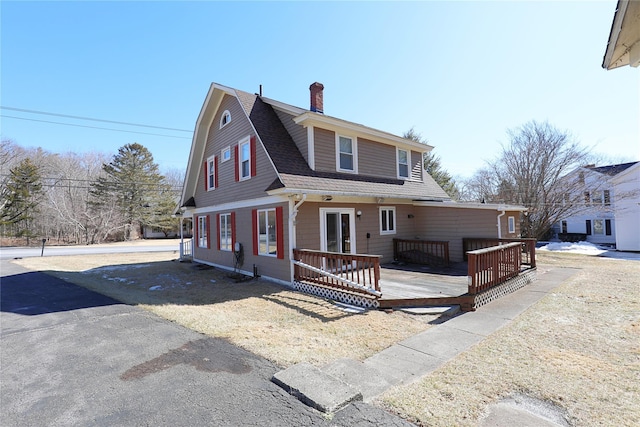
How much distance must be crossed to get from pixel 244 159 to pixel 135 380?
27.5ft

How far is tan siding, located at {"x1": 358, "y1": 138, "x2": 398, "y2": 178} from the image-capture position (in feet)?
36.9

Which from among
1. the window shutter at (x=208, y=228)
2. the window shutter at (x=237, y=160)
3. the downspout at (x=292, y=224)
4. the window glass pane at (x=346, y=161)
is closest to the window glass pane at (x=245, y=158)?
the window shutter at (x=237, y=160)

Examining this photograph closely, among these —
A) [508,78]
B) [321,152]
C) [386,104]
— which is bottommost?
[321,152]

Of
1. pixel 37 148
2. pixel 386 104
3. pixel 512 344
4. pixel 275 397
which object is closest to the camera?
pixel 275 397

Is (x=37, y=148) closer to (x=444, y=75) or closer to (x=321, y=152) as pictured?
(x=321, y=152)

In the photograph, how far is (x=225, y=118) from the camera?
1212 centimetres

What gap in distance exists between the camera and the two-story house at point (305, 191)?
29.6ft

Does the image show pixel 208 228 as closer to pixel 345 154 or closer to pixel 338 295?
pixel 345 154

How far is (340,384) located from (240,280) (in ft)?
24.3

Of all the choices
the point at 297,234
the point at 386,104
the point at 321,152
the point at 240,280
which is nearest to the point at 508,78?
the point at 386,104

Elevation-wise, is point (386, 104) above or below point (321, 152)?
above

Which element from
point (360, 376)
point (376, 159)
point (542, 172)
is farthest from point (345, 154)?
point (542, 172)

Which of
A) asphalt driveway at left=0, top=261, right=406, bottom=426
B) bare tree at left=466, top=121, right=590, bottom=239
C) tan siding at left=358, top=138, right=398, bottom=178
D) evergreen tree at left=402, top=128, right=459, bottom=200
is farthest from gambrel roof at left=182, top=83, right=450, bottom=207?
evergreen tree at left=402, top=128, right=459, bottom=200

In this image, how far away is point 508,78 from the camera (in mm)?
10953
